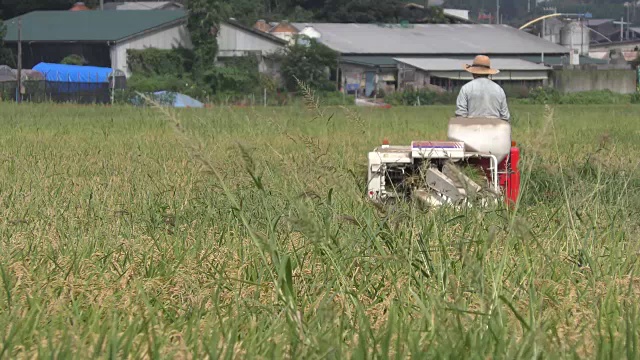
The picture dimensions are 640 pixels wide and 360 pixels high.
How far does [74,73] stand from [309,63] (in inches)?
531

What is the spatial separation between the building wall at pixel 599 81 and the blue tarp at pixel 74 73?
2616 centimetres

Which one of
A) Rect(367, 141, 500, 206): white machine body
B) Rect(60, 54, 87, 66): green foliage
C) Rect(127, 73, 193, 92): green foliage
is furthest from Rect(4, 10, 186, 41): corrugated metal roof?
Rect(367, 141, 500, 206): white machine body

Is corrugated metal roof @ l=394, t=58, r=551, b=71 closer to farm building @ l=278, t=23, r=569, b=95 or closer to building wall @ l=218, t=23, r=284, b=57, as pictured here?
farm building @ l=278, t=23, r=569, b=95

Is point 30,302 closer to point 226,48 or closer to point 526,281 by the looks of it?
point 526,281

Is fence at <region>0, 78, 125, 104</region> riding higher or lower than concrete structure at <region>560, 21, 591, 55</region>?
lower

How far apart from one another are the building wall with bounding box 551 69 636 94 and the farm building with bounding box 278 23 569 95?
2923 millimetres

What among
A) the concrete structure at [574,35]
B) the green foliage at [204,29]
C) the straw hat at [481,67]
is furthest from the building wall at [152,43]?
the straw hat at [481,67]

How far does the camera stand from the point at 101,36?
61250mm

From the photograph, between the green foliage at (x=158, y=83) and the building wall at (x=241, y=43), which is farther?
the building wall at (x=241, y=43)

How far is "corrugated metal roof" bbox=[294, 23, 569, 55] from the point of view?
72688 mm

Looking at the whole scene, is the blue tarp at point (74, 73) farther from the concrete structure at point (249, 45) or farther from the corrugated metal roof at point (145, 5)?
the corrugated metal roof at point (145, 5)

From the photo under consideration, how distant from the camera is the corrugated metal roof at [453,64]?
68188 millimetres

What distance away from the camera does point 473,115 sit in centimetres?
923

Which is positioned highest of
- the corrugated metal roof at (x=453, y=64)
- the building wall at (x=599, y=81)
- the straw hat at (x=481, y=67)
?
the straw hat at (x=481, y=67)
